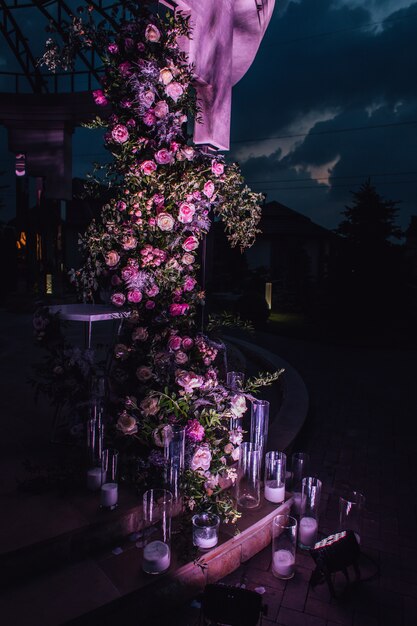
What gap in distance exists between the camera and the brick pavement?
272 centimetres

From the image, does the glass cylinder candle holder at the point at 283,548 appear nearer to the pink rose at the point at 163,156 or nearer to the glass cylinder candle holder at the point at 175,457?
the glass cylinder candle holder at the point at 175,457

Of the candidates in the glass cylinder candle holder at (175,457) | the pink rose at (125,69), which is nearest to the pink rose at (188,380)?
the glass cylinder candle holder at (175,457)

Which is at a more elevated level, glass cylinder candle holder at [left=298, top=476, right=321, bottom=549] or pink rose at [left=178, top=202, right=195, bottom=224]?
pink rose at [left=178, top=202, right=195, bottom=224]

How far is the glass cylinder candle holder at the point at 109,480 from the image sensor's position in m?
3.05

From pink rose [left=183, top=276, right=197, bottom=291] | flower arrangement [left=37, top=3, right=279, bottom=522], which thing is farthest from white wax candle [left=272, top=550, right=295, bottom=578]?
pink rose [left=183, top=276, right=197, bottom=291]

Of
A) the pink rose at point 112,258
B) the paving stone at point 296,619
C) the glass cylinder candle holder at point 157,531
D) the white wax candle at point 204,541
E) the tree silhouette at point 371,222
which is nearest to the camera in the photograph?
the paving stone at point 296,619

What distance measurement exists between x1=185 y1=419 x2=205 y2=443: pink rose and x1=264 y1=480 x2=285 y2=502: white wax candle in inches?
34.8

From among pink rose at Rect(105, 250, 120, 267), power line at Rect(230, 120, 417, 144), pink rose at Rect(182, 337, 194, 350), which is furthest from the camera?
power line at Rect(230, 120, 417, 144)

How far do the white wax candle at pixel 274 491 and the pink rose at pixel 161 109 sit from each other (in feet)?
9.66

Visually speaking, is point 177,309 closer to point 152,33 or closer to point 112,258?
point 112,258

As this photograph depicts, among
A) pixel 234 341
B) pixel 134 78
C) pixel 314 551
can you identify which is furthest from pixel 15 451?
pixel 234 341

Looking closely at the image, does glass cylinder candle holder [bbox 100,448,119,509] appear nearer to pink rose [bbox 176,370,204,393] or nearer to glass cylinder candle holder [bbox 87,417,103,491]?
glass cylinder candle holder [bbox 87,417,103,491]

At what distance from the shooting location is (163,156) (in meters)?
3.09

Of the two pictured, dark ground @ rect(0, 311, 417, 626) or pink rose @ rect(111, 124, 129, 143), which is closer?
dark ground @ rect(0, 311, 417, 626)
